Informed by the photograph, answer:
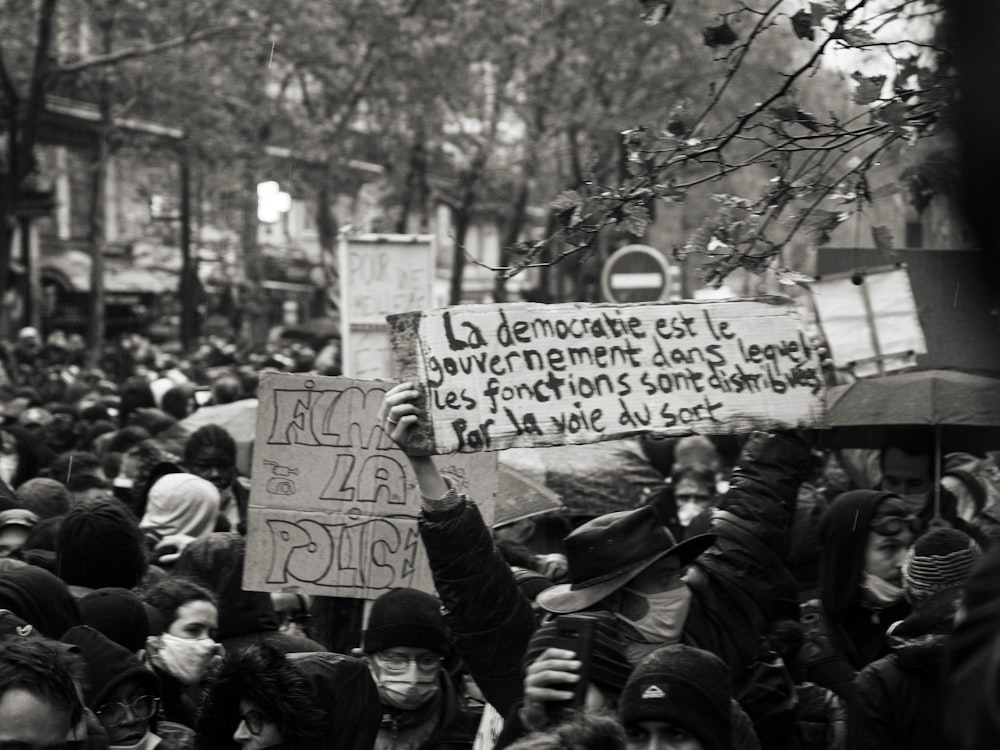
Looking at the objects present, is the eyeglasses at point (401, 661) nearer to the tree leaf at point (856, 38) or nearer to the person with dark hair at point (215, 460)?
the tree leaf at point (856, 38)

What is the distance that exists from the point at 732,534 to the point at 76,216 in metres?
41.3

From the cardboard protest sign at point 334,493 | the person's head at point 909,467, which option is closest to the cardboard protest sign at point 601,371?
the cardboard protest sign at point 334,493

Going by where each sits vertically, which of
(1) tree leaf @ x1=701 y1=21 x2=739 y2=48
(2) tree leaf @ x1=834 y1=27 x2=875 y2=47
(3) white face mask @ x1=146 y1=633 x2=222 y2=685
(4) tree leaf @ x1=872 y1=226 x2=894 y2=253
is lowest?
(3) white face mask @ x1=146 y1=633 x2=222 y2=685

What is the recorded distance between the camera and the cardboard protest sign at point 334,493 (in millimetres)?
5555

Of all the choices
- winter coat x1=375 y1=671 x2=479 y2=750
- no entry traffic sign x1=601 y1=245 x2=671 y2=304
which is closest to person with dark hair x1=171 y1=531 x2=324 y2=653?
winter coat x1=375 y1=671 x2=479 y2=750

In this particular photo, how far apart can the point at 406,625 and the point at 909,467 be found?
3.32m

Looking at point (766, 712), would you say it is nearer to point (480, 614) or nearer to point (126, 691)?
point (480, 614)

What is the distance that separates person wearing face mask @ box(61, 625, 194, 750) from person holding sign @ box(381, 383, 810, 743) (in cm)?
86

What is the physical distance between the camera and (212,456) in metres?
7.55

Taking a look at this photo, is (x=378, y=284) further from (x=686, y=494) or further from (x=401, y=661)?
(x=401, y=661)

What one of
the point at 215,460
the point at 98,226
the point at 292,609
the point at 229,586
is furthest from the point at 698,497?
the point at 98,226

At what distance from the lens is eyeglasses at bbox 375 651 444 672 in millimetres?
4395

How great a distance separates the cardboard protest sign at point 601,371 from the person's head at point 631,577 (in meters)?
0.26

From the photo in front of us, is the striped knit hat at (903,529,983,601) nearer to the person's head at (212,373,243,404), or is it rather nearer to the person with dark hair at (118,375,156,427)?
the person's head at (212,373,243,404)
